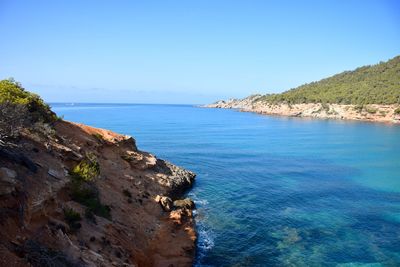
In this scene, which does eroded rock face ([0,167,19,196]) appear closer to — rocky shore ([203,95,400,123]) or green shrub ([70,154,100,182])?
green shrub ([70,154,100,182])

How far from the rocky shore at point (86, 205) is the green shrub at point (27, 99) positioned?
2250mm

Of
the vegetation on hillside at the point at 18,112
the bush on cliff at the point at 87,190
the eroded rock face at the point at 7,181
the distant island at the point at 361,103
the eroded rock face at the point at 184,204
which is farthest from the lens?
the distant island at the point at 361,103

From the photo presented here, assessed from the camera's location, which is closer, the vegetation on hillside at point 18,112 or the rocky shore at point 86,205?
the rocky shore at point 86,205

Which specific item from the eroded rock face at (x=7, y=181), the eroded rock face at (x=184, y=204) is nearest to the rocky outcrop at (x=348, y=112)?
the eroded rock face at (x=184, y=204)

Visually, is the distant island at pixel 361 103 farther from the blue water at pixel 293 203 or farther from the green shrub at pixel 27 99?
the green shrub at pixel 27 99

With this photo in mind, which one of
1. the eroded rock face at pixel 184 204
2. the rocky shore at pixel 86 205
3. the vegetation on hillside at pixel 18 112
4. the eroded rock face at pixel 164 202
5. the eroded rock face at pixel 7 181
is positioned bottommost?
the eroded rock face at pixel 184 204

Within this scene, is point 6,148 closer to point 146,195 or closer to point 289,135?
point 146,195

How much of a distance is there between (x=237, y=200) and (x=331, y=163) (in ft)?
100

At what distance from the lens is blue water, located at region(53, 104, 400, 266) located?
1107 inches

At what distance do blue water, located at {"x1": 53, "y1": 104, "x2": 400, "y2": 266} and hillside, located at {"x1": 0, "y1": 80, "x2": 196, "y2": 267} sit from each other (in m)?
3.65

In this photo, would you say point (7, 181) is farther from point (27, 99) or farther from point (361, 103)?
point (361, 103)

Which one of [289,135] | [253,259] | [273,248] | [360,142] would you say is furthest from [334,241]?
[289,135]

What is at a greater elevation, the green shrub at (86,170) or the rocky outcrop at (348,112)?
the rocky outcrop at (348,112)

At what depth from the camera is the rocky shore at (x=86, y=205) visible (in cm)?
1784
